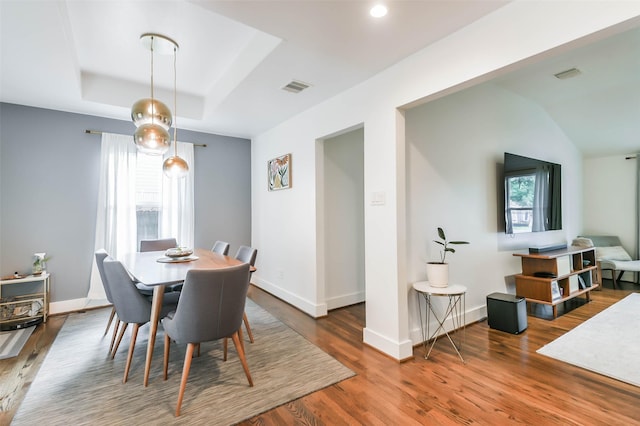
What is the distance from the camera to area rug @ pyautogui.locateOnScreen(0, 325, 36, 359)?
8.51 feet

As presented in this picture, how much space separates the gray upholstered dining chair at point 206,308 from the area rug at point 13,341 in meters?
1.85

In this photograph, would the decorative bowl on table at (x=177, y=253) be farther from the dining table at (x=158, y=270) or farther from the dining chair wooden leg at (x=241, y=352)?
the dining chair wooden leg at (x=241, y=352)

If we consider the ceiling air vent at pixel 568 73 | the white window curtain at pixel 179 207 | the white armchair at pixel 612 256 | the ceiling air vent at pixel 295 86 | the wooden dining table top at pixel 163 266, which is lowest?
the white armchair at pixel 612 256

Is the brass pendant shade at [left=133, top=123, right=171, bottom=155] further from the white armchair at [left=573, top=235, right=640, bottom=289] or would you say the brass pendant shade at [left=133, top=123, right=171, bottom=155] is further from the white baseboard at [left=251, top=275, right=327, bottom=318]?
the white armchair at [left=573, top=235, right=640, bottom=289]

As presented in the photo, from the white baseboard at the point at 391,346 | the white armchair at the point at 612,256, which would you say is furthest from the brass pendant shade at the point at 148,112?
the white armchair at the point at 612,256

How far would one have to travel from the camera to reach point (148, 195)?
4.22 m

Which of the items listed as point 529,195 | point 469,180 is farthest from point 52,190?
point 529,195

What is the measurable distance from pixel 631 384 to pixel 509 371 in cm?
77

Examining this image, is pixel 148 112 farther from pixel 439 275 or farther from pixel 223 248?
pixel 439 275

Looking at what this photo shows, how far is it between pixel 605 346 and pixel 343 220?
2.83m

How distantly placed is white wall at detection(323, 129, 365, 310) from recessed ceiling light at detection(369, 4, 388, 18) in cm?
186

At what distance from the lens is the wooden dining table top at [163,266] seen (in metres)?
2.04

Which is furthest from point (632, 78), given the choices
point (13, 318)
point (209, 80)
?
point (13, 318)

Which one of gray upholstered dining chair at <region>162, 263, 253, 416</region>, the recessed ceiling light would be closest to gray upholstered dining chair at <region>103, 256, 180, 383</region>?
gray upholstered dining chair at <region>162, 263, 253, 416</region>
